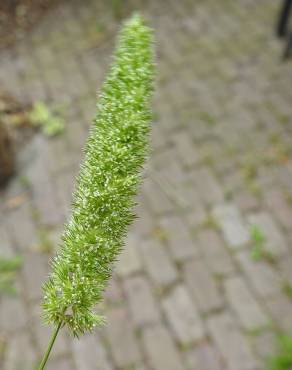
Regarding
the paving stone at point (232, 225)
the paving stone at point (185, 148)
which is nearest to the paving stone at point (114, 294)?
the paving stone at point (232, 225)

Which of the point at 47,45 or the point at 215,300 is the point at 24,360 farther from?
the point at 47,45

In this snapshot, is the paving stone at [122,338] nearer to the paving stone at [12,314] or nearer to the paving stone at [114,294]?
the paving stone at [114,294]

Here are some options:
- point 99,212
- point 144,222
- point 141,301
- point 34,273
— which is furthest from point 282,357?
point 99,212

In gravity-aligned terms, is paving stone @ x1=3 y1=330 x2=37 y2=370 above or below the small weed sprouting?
below

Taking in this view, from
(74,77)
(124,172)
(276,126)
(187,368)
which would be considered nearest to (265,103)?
(276,126)

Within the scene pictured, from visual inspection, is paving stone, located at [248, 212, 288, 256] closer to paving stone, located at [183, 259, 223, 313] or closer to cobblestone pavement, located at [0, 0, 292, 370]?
cobblestone pavement, located at [0, 0, 292, 370]

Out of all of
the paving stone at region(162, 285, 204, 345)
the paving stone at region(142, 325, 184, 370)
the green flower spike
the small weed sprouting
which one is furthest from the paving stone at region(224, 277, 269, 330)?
the green flower spike
